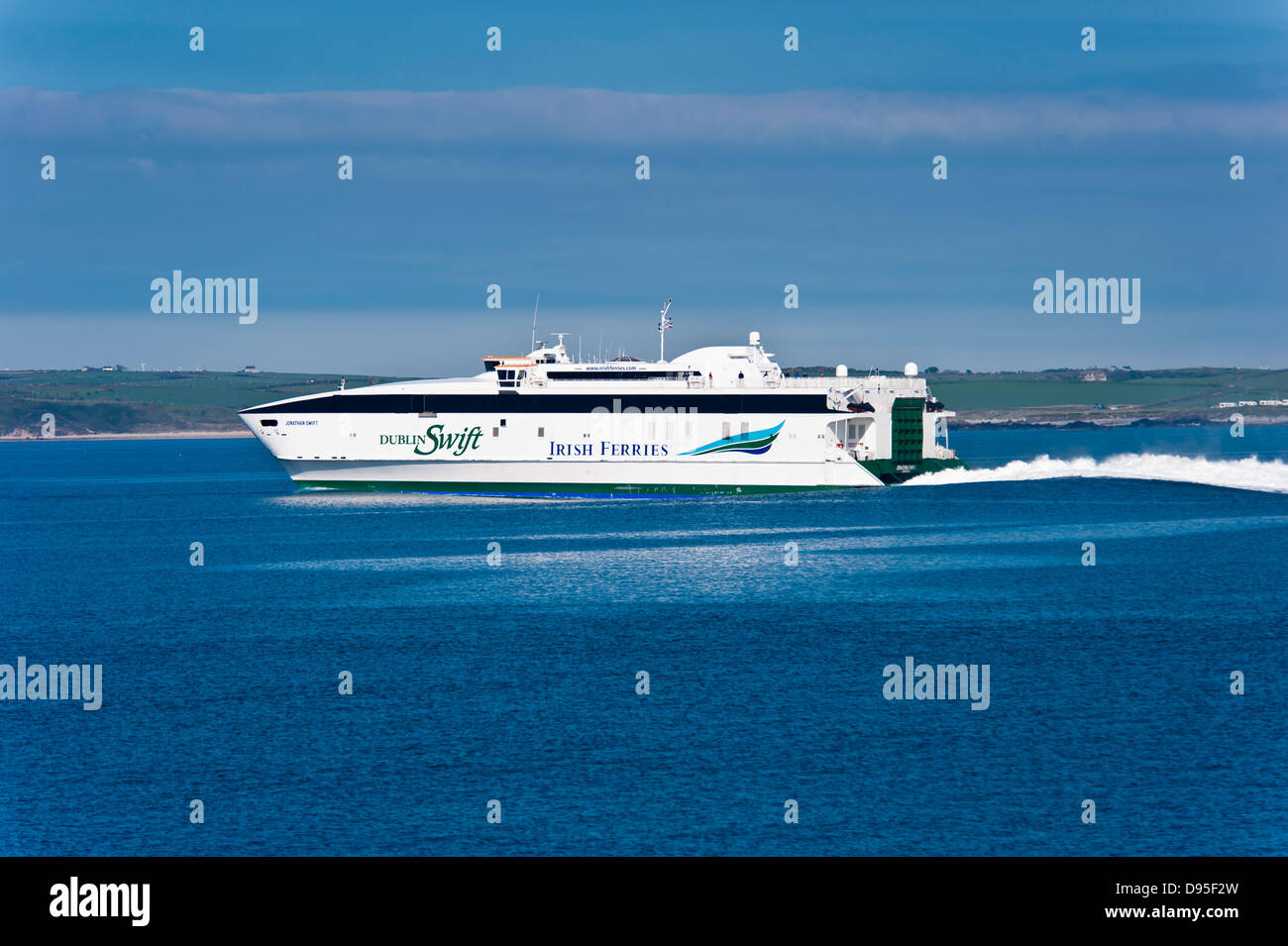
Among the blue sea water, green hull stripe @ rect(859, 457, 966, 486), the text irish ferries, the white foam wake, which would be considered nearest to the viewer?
the blue sea water

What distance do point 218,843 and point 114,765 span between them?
501 cm

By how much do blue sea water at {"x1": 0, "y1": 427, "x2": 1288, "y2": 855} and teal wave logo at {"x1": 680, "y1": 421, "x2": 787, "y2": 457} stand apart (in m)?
11.0

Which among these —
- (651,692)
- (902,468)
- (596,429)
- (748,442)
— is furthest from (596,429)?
(651,692)

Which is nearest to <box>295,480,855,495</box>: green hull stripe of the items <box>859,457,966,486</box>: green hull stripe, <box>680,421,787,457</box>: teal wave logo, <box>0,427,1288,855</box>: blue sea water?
<box>680,421,787,457</box>: teal wave logo

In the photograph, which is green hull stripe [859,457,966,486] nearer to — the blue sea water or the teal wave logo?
the teal wave logo

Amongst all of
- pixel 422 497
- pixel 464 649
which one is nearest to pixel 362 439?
pixel 422 497

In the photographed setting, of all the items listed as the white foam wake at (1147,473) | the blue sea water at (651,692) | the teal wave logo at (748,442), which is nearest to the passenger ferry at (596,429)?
the teal wave logo at (748,442)

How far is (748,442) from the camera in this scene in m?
70.3

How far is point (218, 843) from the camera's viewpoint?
1922 centimetres

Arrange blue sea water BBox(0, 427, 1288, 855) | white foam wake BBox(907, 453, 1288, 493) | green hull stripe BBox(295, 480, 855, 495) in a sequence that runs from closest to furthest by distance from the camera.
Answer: blue sea water BBox(0, 427, 1288, 855), green hull stripe BBox(295, 480, 855, 495), white foam wake BBox(907, 453, 1288, 493)

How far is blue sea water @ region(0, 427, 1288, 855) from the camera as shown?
19.9 metres

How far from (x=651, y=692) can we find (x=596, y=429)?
43017 millimetres

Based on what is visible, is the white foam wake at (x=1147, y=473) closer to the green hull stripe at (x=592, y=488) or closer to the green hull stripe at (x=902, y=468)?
the green hull stripe at (x=902, y=468)
